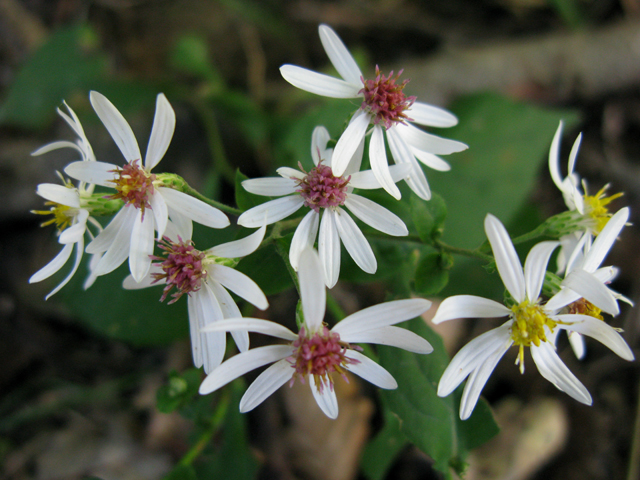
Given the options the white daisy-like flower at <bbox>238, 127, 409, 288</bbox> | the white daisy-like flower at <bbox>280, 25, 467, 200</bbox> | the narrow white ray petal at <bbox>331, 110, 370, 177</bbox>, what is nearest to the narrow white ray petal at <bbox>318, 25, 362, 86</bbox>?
the white daisy-like flower at <bbox>280, 25, 467, 200</bbox>

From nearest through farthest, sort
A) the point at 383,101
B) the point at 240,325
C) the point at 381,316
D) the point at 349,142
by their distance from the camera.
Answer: the point at 240,325, the point at 381,316, the point at 349,142, the point at 383,101

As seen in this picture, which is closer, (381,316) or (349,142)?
→ (381,316)

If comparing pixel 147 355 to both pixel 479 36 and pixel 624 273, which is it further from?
pixel 479 36

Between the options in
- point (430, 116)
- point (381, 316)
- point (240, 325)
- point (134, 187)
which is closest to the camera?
point (240, 325)

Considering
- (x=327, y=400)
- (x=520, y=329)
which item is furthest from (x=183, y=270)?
(x=520, y=329)

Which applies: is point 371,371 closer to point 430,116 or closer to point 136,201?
point 136,201

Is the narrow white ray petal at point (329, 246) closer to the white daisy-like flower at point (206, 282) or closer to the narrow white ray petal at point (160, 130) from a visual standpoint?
the white daisy-like flower at point (206, 282)
